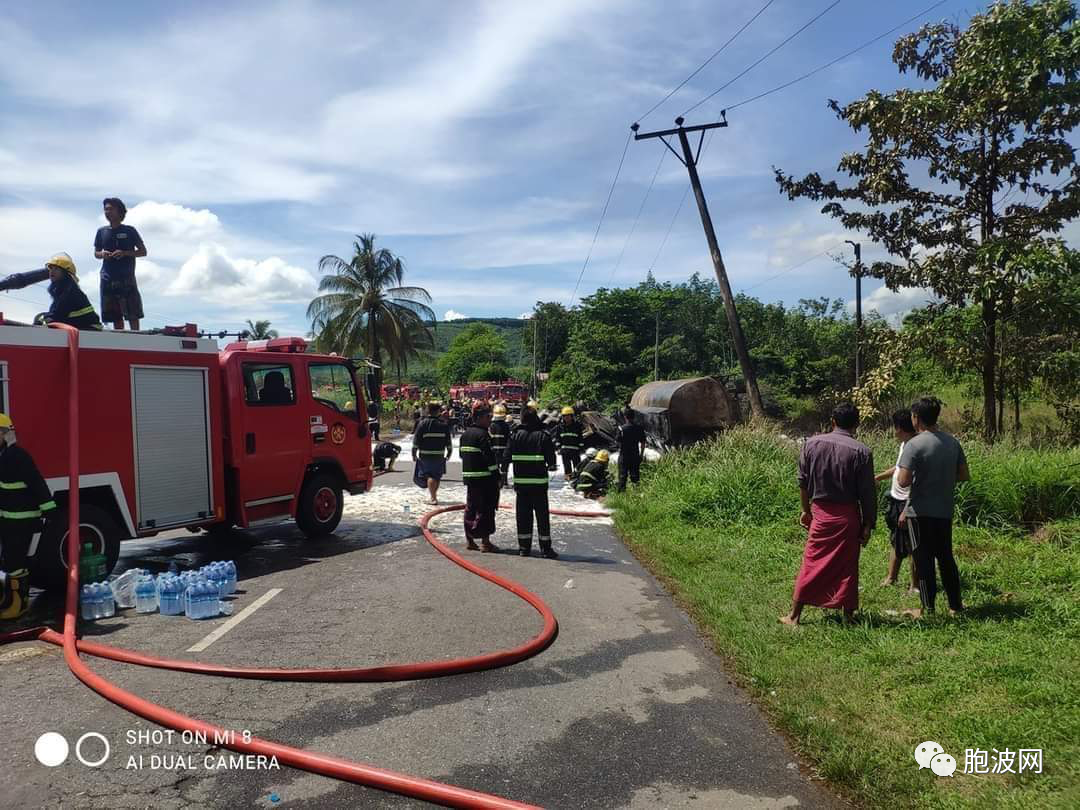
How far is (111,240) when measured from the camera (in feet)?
25.7

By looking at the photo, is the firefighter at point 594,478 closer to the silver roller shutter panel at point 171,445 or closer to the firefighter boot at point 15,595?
the silver roller shutter panel at point 171,445

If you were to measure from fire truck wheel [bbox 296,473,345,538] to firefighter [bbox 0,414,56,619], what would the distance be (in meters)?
3.46

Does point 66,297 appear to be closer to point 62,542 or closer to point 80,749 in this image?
point 62,542

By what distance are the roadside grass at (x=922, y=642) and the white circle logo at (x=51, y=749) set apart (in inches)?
144

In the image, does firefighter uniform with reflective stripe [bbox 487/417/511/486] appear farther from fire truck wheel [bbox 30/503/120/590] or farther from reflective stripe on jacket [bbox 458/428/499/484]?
fire truck wheel [bbox 30/503/120/590]

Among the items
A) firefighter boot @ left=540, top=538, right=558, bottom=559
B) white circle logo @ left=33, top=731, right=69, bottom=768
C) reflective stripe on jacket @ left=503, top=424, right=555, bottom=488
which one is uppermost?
reflective stripe on jacket @ left=503, top=424, right=555, bottom=488

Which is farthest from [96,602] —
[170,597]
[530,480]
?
[530,480]

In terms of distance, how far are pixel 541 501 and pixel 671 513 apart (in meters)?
2.35

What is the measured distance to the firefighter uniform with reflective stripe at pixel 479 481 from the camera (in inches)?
320

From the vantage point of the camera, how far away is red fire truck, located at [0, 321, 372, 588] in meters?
6.07

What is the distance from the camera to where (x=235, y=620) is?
561cm

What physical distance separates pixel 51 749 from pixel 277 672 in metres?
1.17

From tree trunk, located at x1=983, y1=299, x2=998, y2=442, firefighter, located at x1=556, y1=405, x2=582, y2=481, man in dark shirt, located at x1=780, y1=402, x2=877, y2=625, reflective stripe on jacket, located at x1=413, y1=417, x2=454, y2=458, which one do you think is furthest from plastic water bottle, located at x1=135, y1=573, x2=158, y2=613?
tree trunk, located at x1=983, y1=299, x2=998, y2=442

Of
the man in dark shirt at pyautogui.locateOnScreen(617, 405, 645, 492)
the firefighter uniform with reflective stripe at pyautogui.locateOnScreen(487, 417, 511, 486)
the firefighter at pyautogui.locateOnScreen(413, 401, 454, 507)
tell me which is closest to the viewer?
the firefighter uniform with reflective stripe at pyautogui.locateOnScreen(487, 417, 511, 486)
